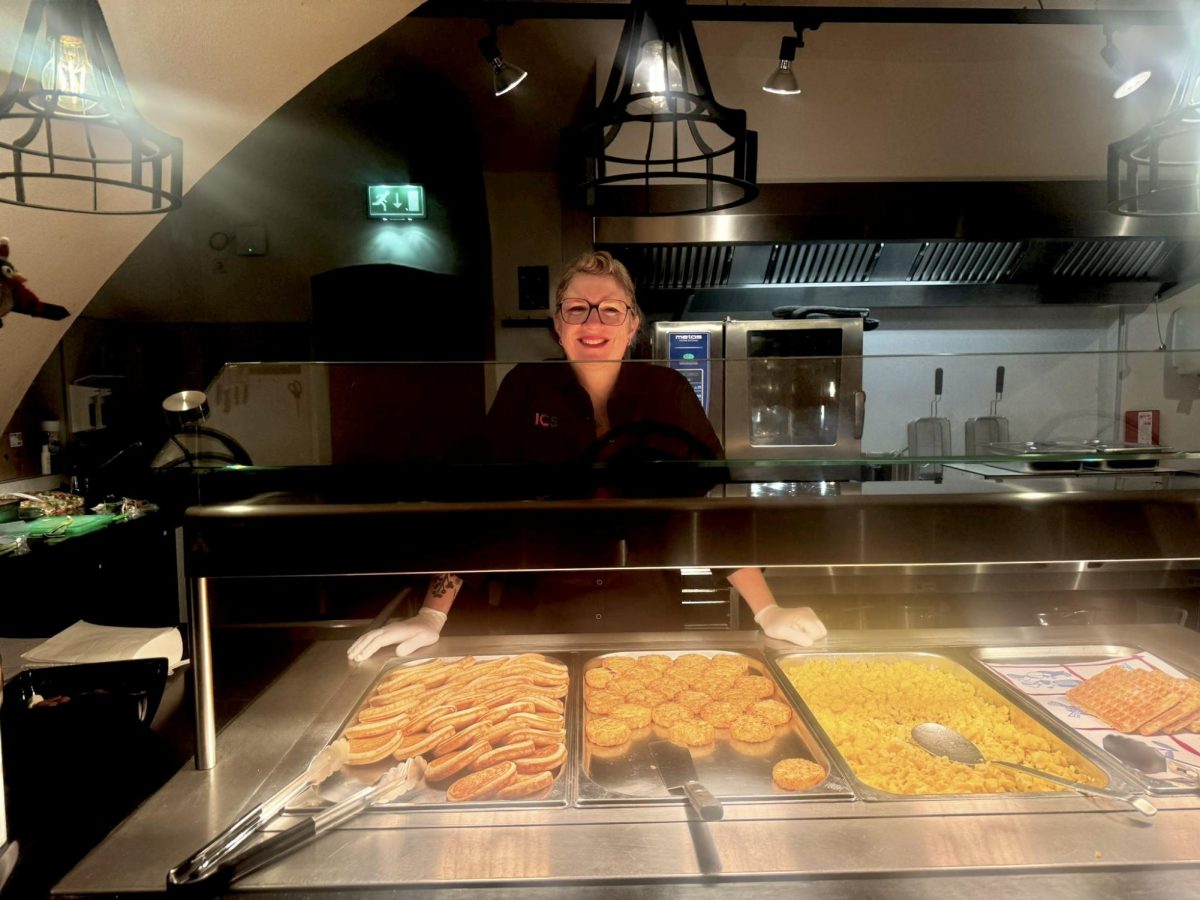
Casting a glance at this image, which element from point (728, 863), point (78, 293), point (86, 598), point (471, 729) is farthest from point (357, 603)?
point (728, 863)

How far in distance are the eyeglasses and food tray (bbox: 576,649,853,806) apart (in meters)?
1.27

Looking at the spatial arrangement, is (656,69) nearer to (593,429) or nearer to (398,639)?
(593,429)

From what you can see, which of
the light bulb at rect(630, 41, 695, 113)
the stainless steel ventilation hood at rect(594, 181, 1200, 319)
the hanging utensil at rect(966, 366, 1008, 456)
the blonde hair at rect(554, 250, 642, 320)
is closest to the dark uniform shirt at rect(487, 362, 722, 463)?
the hanging utensil at rect(966, 366, 1008, 456)

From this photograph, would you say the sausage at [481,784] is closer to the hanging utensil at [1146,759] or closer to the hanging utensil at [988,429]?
the hanging utensil at [988,429]

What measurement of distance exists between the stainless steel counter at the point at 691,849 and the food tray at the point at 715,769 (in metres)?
0.03

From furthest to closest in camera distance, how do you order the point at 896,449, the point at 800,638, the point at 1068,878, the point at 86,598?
the point at 86,598
the point at 800,638
the point at 896,449
the point at 1068,878

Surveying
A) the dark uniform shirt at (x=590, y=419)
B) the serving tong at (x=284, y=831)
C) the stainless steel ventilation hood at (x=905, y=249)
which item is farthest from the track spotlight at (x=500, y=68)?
the serving tong at (x=284, y=831)

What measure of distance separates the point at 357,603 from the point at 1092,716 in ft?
9.35

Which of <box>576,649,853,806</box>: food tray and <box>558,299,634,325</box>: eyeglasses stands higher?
<box>558,299,634,325</box>: eyeglasses

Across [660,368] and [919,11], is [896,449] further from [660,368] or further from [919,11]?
[919,11]

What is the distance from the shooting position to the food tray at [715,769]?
3.69ft

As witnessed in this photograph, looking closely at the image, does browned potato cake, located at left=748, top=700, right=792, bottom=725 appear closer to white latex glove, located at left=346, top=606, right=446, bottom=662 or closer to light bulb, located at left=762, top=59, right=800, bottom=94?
white latex glove, located at left=346, top=606, right=446, bottom=662

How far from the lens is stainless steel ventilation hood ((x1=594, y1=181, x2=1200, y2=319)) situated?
3.99 metres

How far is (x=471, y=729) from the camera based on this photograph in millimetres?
1287
